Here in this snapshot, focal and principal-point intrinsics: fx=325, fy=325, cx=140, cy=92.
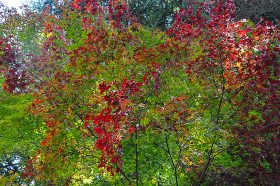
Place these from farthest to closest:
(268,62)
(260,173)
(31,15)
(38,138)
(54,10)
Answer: (54,10)
(31,15)
(38,138)
(260,173)
(268,62)

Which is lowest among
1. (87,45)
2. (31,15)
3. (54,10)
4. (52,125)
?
(52,125)

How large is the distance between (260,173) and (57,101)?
4.07 metres

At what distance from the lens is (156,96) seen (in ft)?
17.3

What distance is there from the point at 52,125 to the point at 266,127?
3.41 metres

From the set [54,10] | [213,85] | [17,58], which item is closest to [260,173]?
[213,85]


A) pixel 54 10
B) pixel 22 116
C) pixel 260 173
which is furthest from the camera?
pixel 54 10

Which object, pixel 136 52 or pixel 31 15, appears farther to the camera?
pixel 31 15

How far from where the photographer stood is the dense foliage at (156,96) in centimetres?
460

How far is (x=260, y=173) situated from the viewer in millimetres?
6289

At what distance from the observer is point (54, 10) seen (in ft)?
64.8

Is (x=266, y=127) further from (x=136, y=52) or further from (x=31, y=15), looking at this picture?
(x=31, y=15)

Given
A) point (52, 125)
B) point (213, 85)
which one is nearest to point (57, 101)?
point (52, 125)

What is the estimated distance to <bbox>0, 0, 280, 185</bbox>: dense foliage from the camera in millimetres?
4602

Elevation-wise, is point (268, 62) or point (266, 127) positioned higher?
point (268, 62)
